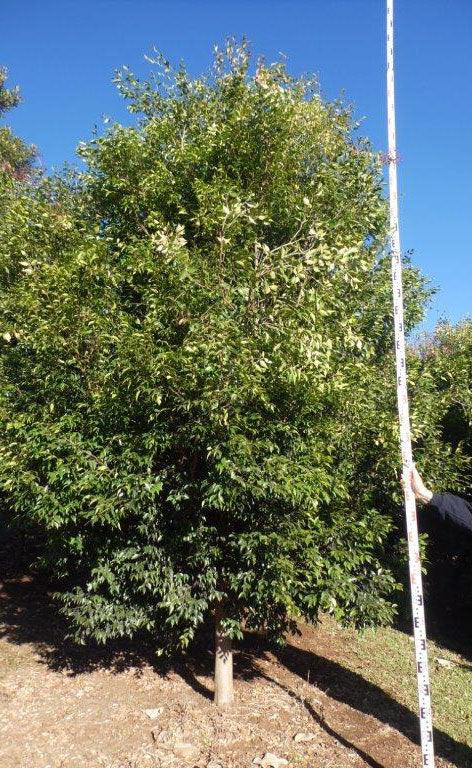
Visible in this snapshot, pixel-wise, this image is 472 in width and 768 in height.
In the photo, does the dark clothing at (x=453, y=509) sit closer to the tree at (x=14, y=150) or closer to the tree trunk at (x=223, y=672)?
the tree trunk at (x=223, y=672)

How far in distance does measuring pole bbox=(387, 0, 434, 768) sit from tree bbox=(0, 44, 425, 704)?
2.83ft

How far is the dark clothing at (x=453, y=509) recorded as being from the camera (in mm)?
4660

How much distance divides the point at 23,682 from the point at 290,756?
13.5 ft

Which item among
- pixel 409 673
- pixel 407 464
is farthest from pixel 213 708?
pixel 407 464

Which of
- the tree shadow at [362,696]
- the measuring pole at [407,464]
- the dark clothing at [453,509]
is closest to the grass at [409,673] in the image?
the tree shadow at [362,696]

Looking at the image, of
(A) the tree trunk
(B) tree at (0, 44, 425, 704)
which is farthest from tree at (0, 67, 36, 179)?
(A) the tree trunk

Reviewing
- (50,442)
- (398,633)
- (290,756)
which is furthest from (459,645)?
(50,442)

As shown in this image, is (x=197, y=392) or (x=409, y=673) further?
(x=409, y=673)

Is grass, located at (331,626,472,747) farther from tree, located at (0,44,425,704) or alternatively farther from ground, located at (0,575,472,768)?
tree, located at (0,44,425,704)

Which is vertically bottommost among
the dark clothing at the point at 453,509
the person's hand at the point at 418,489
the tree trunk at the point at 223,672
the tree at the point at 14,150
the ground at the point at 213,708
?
the ground at the point at 213,708

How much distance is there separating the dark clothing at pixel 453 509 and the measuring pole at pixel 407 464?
0.25 m

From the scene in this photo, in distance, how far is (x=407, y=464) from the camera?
15.2 feet

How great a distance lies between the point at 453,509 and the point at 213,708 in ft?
14.7

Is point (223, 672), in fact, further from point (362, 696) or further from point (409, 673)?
point (409, 673)
